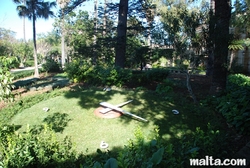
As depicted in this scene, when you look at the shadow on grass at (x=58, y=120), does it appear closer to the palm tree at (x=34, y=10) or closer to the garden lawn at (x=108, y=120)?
the garden lawn at (x=108, y=120)

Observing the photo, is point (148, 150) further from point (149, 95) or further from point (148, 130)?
point (149, 95)

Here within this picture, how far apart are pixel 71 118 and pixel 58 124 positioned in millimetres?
387

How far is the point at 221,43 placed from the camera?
14.6 ft

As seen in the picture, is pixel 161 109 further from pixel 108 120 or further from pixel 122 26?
pixel 122 26

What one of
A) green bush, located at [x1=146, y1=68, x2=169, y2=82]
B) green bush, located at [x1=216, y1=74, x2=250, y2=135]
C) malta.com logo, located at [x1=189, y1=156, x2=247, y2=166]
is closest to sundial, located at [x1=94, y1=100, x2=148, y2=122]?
green bush, located at [x1=216, y1=74, x2=250, y2=135]

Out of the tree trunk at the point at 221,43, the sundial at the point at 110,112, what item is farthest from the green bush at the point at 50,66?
the tree trunk at the point at 221,43

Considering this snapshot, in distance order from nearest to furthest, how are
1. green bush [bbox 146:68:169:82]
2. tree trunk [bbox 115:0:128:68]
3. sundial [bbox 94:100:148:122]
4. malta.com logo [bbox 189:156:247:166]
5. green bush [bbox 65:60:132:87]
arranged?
1. malta.com logo [bbox 189:156:247:166]
2. sundial [bbox 94:100:148:122]
3. green bush [bbox 65:60:132:87]
4. green bush [bbox 146:68:169:82]
5. tree trunk [bbox 115:0:128:68]

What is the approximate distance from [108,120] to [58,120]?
131 cm

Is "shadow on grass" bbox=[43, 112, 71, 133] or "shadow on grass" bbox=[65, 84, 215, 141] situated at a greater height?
"shadow on grass" bbox=[65, 84, 215, 141]

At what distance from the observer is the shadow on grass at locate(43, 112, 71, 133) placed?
12.9 feet

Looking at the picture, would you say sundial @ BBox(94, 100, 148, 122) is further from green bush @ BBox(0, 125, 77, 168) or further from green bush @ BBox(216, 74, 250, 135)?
green bush @ BBox(0, 125, 77, 168)

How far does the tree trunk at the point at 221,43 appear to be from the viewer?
14.5 ft

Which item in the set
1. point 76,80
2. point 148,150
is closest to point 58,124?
point 148,150

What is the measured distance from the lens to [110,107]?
15.0 feet
